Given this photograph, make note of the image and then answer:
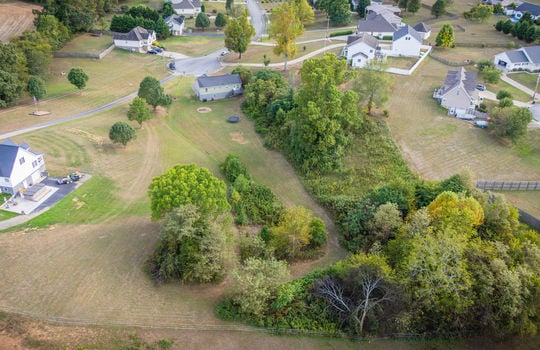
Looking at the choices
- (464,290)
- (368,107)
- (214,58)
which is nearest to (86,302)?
(464,290)

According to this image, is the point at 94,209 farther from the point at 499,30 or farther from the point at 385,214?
the point at 499,30

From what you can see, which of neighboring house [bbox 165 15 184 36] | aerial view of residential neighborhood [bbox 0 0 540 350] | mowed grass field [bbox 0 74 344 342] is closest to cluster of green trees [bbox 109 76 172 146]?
aerial view of residential neighborhood [bbox 0 0 540 350]

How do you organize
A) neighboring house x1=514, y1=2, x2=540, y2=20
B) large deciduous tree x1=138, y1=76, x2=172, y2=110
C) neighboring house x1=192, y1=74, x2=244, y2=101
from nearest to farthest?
large deciduous tree x1=138, y1=76, x2=172, y2=110
neighboring house x1=192, y1=74, x2=244, y2=101
neighboring house x1=514, y1=2, x2=540, y2=20

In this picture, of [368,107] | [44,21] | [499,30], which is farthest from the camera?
[499,30]

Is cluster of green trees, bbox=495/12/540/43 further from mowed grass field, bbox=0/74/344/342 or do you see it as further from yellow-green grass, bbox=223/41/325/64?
mowed grass field, bbox=0/74/344/342

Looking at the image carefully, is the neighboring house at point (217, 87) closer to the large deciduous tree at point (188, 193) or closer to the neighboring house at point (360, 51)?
the neighboring house at point (360, 51)

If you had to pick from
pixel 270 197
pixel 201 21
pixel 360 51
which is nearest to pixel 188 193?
pixel 270 197

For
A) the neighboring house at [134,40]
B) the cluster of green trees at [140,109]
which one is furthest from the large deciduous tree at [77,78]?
the neighboring house at [134,40]
